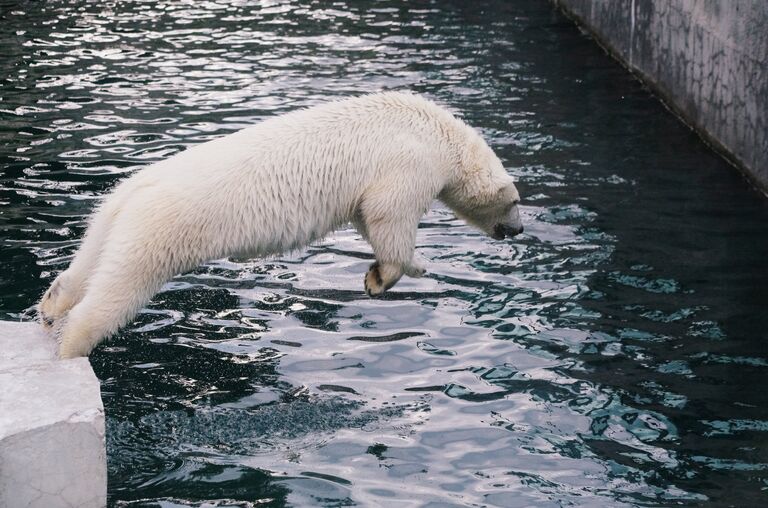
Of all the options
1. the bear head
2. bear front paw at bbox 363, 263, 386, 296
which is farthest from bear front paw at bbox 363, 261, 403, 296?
the bear head

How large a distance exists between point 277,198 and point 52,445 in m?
2.13

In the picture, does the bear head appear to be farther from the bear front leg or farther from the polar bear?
the bear front leg

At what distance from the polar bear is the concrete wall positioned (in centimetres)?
363

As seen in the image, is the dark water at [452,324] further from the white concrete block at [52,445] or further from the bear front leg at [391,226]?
the bear front leg at [391,226]

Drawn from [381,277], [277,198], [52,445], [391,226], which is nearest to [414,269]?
[381,277]

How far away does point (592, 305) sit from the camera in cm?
796

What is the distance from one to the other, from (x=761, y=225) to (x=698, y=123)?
2.60m

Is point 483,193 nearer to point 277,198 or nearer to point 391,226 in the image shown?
point 391,226

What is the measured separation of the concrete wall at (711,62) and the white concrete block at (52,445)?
670cm

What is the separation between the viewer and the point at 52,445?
5.00 metres

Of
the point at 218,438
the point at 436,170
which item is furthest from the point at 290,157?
the point at 218,438

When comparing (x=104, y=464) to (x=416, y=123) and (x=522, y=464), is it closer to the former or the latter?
(x=522, y=464)

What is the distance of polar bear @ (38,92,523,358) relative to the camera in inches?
239

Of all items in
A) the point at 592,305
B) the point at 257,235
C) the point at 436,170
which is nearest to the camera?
the point at 257,235
